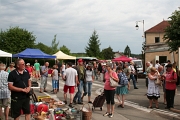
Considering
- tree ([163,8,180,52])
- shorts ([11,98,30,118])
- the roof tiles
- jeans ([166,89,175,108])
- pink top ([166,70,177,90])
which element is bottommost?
jeans ([166,89,175,108])


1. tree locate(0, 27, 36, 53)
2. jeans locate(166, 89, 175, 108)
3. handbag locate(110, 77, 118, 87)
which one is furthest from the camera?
tree locate(0, 27, 36, 53)

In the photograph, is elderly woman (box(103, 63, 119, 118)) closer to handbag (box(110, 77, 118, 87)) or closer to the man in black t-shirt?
handbag (box(110, 77, 118, 87))

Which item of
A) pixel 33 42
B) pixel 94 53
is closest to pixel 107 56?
A: pixel 94 53

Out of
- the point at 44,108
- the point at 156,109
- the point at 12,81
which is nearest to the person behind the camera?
the point at 12,81

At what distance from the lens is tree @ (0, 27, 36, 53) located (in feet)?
150

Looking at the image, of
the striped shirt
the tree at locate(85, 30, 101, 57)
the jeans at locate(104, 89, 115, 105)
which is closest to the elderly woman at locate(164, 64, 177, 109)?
the jeans at locate(104, 89, 115, 105)

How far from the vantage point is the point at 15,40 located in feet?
151

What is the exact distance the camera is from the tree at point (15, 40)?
45812 mm

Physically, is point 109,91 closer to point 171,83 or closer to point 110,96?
point 110,96

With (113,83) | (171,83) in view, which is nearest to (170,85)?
(171,83)

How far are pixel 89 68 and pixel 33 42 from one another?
1582 inches

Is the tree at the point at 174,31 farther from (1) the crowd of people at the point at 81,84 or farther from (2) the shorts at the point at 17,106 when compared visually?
(2) the shorts at the point at 17,106

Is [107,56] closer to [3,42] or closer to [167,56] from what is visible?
[3,42]

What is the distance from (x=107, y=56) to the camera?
95125 mm
